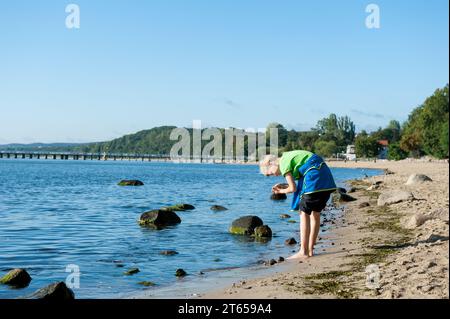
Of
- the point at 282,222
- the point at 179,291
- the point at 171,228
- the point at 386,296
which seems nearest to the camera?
the point at 386,296

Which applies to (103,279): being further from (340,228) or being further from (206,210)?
(206,210)

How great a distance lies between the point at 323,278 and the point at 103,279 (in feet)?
17.6

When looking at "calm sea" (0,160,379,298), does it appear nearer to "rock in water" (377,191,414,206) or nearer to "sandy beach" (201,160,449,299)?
"sandy beach" (201,160,449,299)

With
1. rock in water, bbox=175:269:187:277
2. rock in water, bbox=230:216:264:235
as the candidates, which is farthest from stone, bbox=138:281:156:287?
rock in water, bbox=230:216:264:235

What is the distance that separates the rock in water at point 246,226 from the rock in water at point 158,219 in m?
3.91

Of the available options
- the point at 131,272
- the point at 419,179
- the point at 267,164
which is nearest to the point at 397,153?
the point at 419,179

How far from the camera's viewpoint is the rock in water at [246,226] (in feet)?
64.0

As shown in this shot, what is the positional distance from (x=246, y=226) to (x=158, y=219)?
4826 millimetres

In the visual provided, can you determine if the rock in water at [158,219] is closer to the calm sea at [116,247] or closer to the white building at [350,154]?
the calm sea at [116,247]

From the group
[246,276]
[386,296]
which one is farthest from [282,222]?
[386,296]

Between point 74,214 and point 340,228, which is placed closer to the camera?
point 340,228

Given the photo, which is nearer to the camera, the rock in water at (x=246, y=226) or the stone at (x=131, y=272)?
the stone at (x=131, y=272)

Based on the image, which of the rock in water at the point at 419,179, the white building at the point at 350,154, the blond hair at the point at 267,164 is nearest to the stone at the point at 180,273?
the blond hair at the point at 267,164

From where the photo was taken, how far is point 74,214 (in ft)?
96.1
